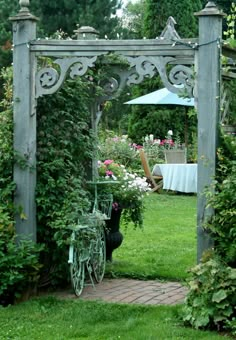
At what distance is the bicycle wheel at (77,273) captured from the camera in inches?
231

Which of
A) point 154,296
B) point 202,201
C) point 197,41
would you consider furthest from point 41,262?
point 197,41

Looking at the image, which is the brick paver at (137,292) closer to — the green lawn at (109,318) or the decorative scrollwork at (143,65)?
the green lawn at (109,318)

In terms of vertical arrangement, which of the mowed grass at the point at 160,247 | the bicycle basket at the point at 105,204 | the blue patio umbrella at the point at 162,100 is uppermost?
the blue patio umbrella at the point at 162,100

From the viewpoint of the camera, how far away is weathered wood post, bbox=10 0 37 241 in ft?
19.4

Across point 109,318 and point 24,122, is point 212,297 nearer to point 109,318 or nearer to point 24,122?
point 109,318

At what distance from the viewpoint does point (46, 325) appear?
16.8 feet

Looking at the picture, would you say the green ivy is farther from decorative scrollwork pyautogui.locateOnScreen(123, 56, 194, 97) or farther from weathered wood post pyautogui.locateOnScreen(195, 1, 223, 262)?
weathered wood post pyautogui.locateOnScreen(195, 1, 223, 262)

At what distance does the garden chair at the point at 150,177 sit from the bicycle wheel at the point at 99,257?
7642 millimetres

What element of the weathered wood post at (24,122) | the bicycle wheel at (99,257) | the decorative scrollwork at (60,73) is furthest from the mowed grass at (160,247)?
the decorative scrollwork at (60,73)

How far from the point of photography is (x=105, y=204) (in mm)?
6938

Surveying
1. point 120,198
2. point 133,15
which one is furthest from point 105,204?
point 133,15

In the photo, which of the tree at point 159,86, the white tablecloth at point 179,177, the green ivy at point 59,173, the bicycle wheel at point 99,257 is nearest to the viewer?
the green ivy at point 59,173

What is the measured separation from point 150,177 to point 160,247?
6.03m

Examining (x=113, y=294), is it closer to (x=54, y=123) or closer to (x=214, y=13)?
(x=54, y=123)
